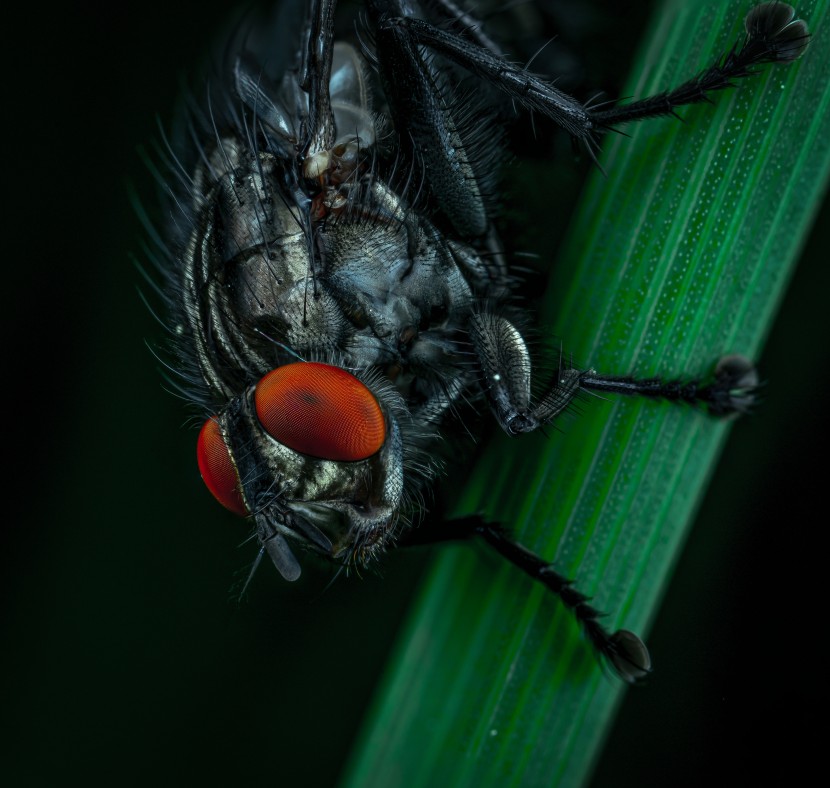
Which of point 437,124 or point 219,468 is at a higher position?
point 437,124

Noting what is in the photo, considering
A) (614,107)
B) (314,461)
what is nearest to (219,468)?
(314,461)

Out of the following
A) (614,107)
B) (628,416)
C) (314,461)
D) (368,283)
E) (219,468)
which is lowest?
(219,468)

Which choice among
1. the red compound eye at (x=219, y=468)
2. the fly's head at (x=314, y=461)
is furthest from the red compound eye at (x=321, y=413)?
the red compound eye at (x=219, y=468)

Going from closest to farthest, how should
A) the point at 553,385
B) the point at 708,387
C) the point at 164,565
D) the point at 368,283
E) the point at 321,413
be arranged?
the point at 321,413 → the point at 708,387 → the point at 553,385 → the point at 368,283 → the point at 164,565

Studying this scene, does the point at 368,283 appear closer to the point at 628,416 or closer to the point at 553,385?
the point at 553,385

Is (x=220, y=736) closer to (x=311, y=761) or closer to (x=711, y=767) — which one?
(x=311, y=761)

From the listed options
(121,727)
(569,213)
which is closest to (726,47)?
(569,213)

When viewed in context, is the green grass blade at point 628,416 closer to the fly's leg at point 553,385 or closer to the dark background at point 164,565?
the fly's leg at point 553,385

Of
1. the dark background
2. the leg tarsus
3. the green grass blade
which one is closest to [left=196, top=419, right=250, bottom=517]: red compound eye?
the green grass blade
